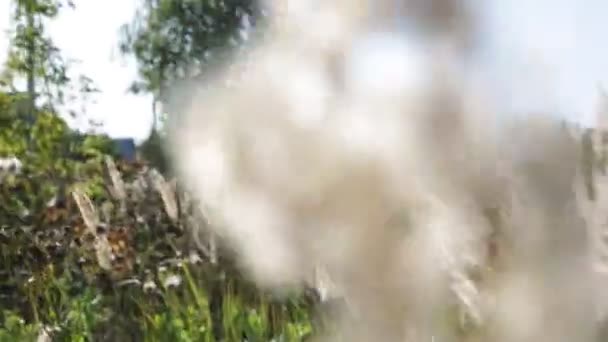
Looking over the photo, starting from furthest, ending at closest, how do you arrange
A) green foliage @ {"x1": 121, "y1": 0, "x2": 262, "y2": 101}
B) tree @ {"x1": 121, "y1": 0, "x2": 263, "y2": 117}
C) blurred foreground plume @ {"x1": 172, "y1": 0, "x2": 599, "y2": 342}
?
green foliage @ {"x1": 121, "y1": 0, "x2": 262, "y2": 101} → tree @ {"x1": 121, "y1": 0, "x2": 263, "y2": 117} → blurred foreground plume @ {"x1": 172, "y1": 0, "x2": 599, "y2": 342}

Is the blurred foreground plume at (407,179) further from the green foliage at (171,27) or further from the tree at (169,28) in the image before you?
the green foliage at (171,27)

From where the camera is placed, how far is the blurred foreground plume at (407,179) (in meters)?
0.77

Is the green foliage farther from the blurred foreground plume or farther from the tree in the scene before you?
the blurred foreground plume

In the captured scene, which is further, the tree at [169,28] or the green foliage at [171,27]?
the green foliage at [171,27]

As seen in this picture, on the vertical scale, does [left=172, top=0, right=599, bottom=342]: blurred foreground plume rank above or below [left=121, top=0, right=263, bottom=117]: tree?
above

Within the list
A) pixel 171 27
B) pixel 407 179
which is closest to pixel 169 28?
pixel 171 27

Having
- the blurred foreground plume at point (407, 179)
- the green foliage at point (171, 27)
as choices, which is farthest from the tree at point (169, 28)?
the blurred foreground plume at point (407, 179)

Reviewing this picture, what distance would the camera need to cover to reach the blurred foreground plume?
771 millimetres

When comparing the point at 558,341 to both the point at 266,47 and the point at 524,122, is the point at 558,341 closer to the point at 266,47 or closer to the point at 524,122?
the point at 524,122

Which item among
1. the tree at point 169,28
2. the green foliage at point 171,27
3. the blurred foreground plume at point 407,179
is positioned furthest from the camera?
the green foliage at point 171,27

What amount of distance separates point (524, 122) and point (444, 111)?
53 millimetres

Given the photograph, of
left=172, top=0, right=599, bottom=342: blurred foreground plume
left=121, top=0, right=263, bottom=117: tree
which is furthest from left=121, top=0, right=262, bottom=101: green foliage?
left=172, top=0, right=599, bottom=342: blurred foreground plume

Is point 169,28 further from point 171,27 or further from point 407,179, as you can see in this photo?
point 407,179

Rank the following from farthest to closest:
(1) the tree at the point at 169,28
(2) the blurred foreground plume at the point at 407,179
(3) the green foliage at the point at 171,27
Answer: (3) the green foliage at the point at 171,27 → (1) the tree at the point at 169,28 → (2) the blurred foreground plume at the point at 407,179
